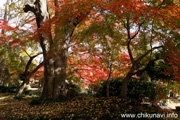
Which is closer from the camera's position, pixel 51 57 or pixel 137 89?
pixel 137 89

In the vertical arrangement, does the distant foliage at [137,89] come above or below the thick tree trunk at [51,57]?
below

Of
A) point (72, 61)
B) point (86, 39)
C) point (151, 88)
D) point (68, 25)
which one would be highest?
point (68, 25)

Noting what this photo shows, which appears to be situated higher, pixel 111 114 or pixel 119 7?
pixel 119 7

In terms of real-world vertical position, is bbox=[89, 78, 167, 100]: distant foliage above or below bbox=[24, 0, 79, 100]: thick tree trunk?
below

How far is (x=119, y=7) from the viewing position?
4531 millimetres

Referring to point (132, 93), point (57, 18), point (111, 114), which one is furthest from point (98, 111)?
point (57, 18)

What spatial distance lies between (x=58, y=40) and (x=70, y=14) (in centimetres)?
171

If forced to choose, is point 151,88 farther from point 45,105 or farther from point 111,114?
point 45,105

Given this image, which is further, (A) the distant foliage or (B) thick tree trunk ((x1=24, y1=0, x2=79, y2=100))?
(A) the distant foliage

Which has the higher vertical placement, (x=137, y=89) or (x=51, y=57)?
Result: (x=51, y=57)

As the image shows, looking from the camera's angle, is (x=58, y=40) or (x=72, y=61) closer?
(x=58, y=40)

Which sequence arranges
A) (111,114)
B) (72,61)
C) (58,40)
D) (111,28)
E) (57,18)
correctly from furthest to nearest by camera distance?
1. (72,61)
2. (58,40)
3. (57,18)
4. (111,28)
5. (111,114)

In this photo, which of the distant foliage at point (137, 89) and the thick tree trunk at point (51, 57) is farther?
the distant foliage at point (137, 89)

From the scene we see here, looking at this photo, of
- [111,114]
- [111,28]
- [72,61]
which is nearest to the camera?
[111,114]
